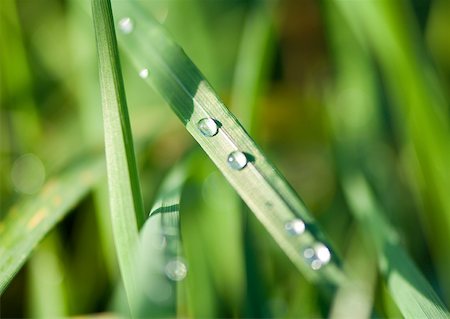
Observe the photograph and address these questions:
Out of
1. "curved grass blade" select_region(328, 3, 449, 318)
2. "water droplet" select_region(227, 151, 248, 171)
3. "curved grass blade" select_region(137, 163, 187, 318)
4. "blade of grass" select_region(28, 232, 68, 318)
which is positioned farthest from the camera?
"blade of grass" select_region(28, 232, 68, 318)

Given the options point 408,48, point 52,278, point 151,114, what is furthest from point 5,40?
point 408,48

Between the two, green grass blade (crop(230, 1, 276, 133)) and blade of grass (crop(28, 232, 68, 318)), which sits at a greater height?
green grass blade (crop(230, 1, 276, 133))

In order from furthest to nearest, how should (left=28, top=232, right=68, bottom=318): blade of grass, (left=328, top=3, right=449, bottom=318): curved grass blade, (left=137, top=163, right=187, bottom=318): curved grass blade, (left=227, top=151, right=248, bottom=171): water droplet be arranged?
(left=28, top=232, right=68, bottom=318): blade of grass → (left=328, top=3, right=449, bottom=318): curved grass blade → (left=227, top=151, right=248, bottom=171): water droplet → (left=137, top=163, right=187, bottom=318): curved grass blade

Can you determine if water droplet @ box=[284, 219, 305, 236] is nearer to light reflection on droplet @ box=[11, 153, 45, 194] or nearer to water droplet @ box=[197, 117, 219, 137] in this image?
water droplet @ box=[197, 117, 219, 137]

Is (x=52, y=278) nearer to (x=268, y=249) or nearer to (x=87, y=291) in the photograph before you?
(x=87, y=291)

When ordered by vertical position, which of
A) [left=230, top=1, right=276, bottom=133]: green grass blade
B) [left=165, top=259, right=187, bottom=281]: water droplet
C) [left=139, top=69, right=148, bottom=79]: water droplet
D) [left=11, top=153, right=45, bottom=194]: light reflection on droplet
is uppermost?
[left=11, top=153, right=45, bottom=194]: light reflection on droplet

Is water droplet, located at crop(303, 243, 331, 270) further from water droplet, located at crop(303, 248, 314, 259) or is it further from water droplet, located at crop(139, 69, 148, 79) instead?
water droplet, located at crop(139, 69, 148, 79)

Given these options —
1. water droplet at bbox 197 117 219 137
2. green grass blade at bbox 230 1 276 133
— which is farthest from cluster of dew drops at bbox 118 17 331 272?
green grass blade at bbox 230 1 276 133

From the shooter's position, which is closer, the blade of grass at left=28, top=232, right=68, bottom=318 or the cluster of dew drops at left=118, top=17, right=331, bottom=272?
the cluster of dew drops at left=118, top=17, right=331, bottom=272

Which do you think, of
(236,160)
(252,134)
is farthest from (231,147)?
(252,134)
